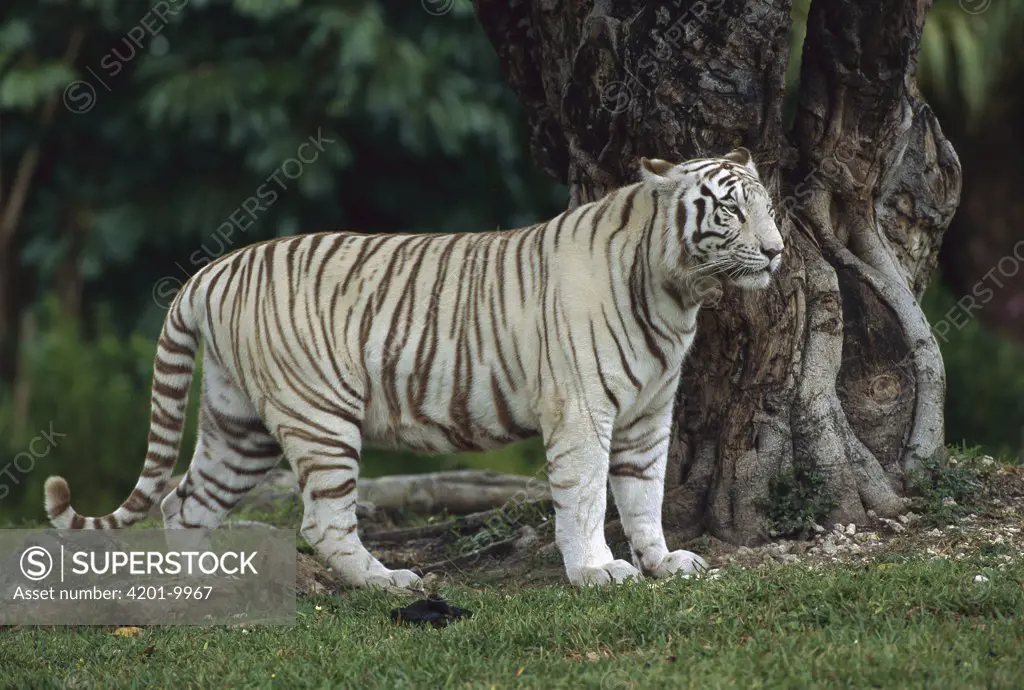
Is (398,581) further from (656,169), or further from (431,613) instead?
(656,169)

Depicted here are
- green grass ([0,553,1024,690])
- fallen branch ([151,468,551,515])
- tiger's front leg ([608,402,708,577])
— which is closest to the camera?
green grass ([0,553,1024,690])

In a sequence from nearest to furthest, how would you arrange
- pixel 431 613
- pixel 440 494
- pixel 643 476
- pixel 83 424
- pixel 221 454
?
1. pixel 431 613
2. pixel 643 476
3. pixel 221 454
4. pixel 440 494
5. pixel 83 424

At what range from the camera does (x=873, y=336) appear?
22.9 ft

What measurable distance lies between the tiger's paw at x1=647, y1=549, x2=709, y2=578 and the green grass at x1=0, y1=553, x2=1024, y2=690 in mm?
256

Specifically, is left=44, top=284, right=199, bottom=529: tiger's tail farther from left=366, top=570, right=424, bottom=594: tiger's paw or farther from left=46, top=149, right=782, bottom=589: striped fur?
left=366, top=570, right=424, bottom=594: tiger's paw

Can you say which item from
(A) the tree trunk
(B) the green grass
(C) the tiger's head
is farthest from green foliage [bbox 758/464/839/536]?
(C) the tiger's head

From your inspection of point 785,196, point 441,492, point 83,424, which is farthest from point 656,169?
point 83,424

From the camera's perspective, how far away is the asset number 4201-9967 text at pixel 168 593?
612 cm

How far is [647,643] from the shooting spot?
4957 millimetres

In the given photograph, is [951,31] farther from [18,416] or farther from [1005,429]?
[18,416]

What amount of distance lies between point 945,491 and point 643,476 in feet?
4.89

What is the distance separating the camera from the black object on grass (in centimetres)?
550

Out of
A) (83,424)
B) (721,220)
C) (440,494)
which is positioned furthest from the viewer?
(83,424)

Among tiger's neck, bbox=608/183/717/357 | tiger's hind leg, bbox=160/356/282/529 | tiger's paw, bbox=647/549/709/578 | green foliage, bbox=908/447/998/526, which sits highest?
tiger's neck, bbox=608/183/717/357
